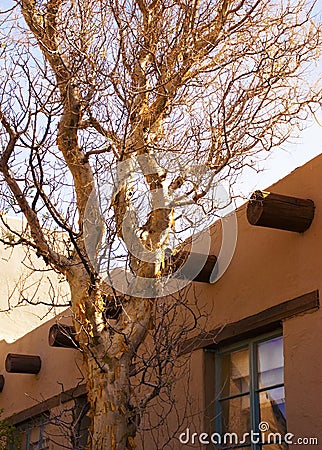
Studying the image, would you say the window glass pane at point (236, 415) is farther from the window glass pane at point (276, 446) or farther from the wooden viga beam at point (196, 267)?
the wooden viga beam at point (196, 267)

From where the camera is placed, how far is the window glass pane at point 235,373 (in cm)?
626

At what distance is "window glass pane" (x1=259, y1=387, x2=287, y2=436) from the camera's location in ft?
18.5

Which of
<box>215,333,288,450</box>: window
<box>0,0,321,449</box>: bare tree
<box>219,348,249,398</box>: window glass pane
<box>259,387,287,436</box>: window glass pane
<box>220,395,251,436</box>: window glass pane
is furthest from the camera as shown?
<box>219,348,249,398</box>: window glass pane

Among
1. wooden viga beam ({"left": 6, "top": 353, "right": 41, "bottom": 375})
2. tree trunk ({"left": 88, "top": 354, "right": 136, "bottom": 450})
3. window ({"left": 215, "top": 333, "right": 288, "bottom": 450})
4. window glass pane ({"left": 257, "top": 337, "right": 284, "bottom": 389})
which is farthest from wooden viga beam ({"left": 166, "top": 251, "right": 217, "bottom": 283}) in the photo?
wooden viga beam ({"left": 6, "top": 353, "right": 41, "bottom": 375})

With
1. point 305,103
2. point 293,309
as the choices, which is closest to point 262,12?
point 305,103

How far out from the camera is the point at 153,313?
5180mm

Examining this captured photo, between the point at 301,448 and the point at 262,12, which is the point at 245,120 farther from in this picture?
the point at 301,448

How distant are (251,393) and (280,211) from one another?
60.6 inches

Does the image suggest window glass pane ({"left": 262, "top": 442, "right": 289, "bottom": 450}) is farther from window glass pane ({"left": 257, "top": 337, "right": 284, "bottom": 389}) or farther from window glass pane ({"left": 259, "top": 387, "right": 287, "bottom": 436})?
window glass pane ({"left": 257, "top": 337, "right": 284, "bottom": 389})

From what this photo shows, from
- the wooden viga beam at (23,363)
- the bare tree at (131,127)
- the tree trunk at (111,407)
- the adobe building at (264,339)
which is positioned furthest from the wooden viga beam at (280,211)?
the wooden viga beam at (23,363)

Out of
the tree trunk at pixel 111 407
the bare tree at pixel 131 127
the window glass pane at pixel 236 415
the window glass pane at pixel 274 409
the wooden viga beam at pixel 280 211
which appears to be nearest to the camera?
the tree trunk at pixel 111 407

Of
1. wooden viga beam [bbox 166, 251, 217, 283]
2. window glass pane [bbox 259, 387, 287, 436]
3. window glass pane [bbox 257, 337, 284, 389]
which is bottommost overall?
window glass pane [bbox 259, 387, 287, 436]

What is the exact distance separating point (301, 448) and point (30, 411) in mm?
5255

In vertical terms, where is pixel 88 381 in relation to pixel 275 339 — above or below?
below
